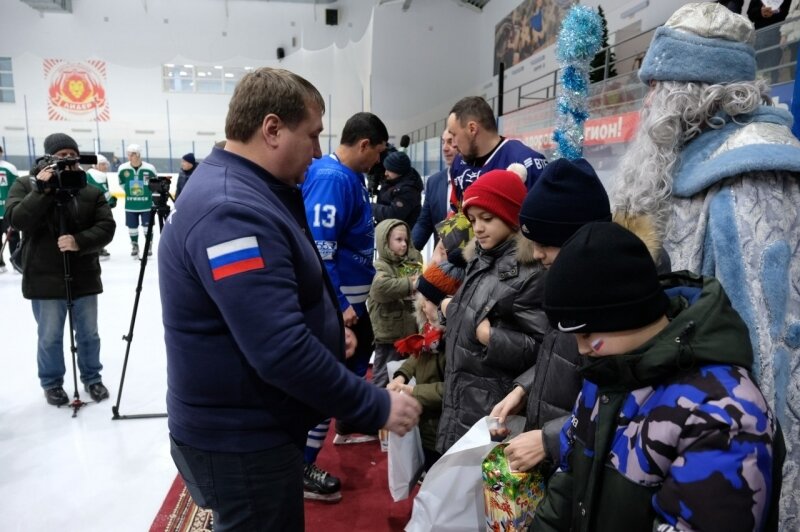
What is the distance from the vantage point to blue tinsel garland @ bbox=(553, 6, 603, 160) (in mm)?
2256

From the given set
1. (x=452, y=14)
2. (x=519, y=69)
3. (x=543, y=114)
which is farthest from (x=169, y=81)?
(x=543, y=114)

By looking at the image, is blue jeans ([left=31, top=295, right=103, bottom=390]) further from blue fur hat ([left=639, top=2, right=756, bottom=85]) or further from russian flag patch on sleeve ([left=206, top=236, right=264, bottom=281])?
blue fur hat ([left=639, top=2, right=756, bottom=85])

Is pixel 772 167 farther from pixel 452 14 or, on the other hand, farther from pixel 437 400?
pixel 452 14

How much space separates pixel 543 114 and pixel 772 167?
4.62 metres

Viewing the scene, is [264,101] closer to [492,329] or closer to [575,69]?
[492,329]

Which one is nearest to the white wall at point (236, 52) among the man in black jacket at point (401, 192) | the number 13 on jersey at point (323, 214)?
the man in black jacket at point (401, 192)

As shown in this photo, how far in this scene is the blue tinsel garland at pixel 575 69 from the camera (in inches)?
88.8

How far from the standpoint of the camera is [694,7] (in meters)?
1.24

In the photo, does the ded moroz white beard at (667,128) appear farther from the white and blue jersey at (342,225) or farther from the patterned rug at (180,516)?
the patterned rug at (180,516)

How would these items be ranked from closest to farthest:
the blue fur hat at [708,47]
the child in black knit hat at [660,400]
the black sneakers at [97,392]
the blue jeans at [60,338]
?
the child in black knit hat at [660,400]
the blue fur hat at [708,47]
the blue jeans at [60,338]
the black sneakers at [97,392]

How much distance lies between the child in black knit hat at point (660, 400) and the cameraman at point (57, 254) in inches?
114

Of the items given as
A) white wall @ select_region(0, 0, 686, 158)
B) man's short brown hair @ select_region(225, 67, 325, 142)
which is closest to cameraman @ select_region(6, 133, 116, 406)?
man's short brown hair @ select_region(225, 67, 325, 142)

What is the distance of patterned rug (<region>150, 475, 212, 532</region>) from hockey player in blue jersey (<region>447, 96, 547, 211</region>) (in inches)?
68.1

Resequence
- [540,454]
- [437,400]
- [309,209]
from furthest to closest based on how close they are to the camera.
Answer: [309,209] → [437,400] → [540,454]
